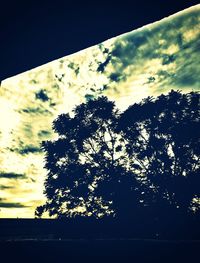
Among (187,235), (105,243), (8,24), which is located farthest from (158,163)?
(8,24)

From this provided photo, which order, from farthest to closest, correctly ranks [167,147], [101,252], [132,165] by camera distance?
[167,147] < [132,165] < [101,252]

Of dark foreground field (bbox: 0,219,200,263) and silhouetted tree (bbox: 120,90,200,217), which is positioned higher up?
silhouetted tree (bbox: 120,90,200,217)

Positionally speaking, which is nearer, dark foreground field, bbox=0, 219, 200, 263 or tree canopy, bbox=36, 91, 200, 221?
dark foreground field, bbox=0, 219, 200, 263

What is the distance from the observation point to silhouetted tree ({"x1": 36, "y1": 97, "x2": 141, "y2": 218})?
15.3 metres

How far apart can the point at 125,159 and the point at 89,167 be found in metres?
2.41

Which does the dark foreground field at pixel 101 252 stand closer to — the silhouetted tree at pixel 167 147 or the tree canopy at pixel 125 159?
the tree canopy at pixel 125 159

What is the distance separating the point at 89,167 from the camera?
16844 mm

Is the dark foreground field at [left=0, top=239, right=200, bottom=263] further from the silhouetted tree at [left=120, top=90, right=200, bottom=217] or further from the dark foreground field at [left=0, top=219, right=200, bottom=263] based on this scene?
the silhouetted tree at [left=120, top=90, right=200, bottom=217]

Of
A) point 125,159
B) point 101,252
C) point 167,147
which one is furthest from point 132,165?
point 101,252

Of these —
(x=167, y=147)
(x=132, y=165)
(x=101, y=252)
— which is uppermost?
Result: (x=167, y=147)

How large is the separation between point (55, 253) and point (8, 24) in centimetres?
229

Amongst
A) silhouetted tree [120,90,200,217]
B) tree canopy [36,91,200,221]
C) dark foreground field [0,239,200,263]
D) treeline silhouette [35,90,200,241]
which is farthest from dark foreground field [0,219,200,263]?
silhouetted tree [120,90,200,217]

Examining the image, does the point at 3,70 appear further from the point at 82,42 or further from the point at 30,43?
the point at 82,42

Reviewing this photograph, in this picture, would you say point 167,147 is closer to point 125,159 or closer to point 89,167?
point 125,159
